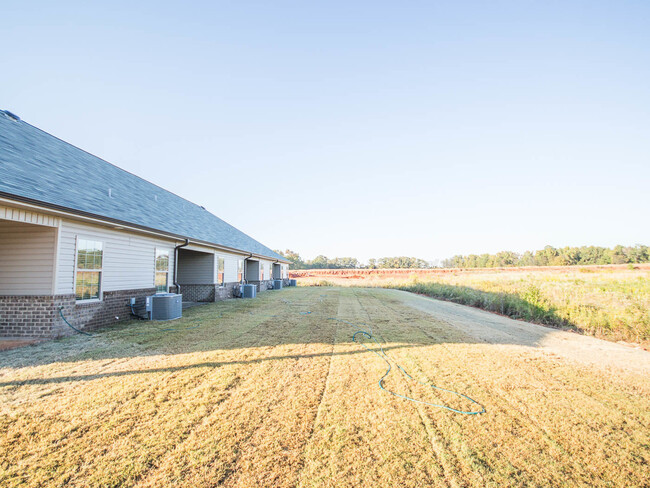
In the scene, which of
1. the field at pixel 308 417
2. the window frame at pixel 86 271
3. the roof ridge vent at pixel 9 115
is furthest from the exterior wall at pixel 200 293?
the roof ridge vent at pixel 9 115

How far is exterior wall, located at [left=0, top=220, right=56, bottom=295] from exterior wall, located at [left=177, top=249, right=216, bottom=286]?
782cm

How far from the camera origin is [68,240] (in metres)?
6.89

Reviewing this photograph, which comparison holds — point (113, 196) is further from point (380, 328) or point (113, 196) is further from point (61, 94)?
point (380, 328)

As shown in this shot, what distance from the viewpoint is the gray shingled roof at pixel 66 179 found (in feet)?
20.8

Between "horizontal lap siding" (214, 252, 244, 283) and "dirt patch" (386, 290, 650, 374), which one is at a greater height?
"horizontal lap siding" (214, 252, 244, 283)

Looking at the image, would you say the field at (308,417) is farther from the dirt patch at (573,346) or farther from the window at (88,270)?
the window at (88,270)

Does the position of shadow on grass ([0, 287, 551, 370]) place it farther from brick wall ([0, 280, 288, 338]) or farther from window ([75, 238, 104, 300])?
window ([75, 238, 104, 300])

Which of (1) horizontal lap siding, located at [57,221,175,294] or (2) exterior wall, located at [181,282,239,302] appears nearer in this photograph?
(1) horizontal lap siding, located at [57,221,175,294]

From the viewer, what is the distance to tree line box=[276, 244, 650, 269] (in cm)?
6812

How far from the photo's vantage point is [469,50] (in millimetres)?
17266

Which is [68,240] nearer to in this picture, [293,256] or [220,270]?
[220,270]

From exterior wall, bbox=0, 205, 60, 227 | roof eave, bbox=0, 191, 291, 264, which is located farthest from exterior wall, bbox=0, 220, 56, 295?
roof eave, bbox=0, 191, 291, 264

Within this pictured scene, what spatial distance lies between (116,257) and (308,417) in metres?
7.83

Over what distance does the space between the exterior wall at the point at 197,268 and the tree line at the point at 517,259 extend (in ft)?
151
